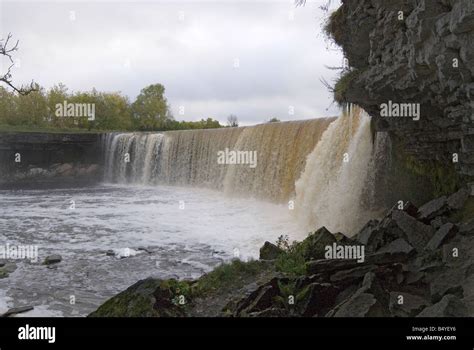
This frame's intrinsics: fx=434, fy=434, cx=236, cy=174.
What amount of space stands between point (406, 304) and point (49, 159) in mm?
34612

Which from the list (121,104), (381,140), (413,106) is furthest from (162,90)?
(413,106)

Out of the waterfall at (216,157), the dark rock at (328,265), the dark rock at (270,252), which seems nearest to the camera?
the dark rock at (328,265)

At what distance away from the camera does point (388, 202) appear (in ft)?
36.7

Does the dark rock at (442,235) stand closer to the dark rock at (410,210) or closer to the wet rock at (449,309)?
the dark rock at (410,210)

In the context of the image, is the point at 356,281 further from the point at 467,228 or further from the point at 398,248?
the point at 467,228

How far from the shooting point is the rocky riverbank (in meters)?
5.48

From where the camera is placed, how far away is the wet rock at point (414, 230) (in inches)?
290

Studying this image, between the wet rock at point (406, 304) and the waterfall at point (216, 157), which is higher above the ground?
the waterfall at point (216, 157)

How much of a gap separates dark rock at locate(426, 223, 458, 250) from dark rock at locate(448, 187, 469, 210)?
4.04ft

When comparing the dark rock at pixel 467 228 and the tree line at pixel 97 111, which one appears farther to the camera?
the tree line at pixel 97 111

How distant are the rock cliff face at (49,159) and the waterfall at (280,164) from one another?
1.84 meters

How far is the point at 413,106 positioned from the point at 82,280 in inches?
290

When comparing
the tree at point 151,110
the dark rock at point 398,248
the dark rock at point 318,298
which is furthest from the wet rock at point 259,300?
the tree at point 151,110

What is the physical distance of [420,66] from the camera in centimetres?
565
